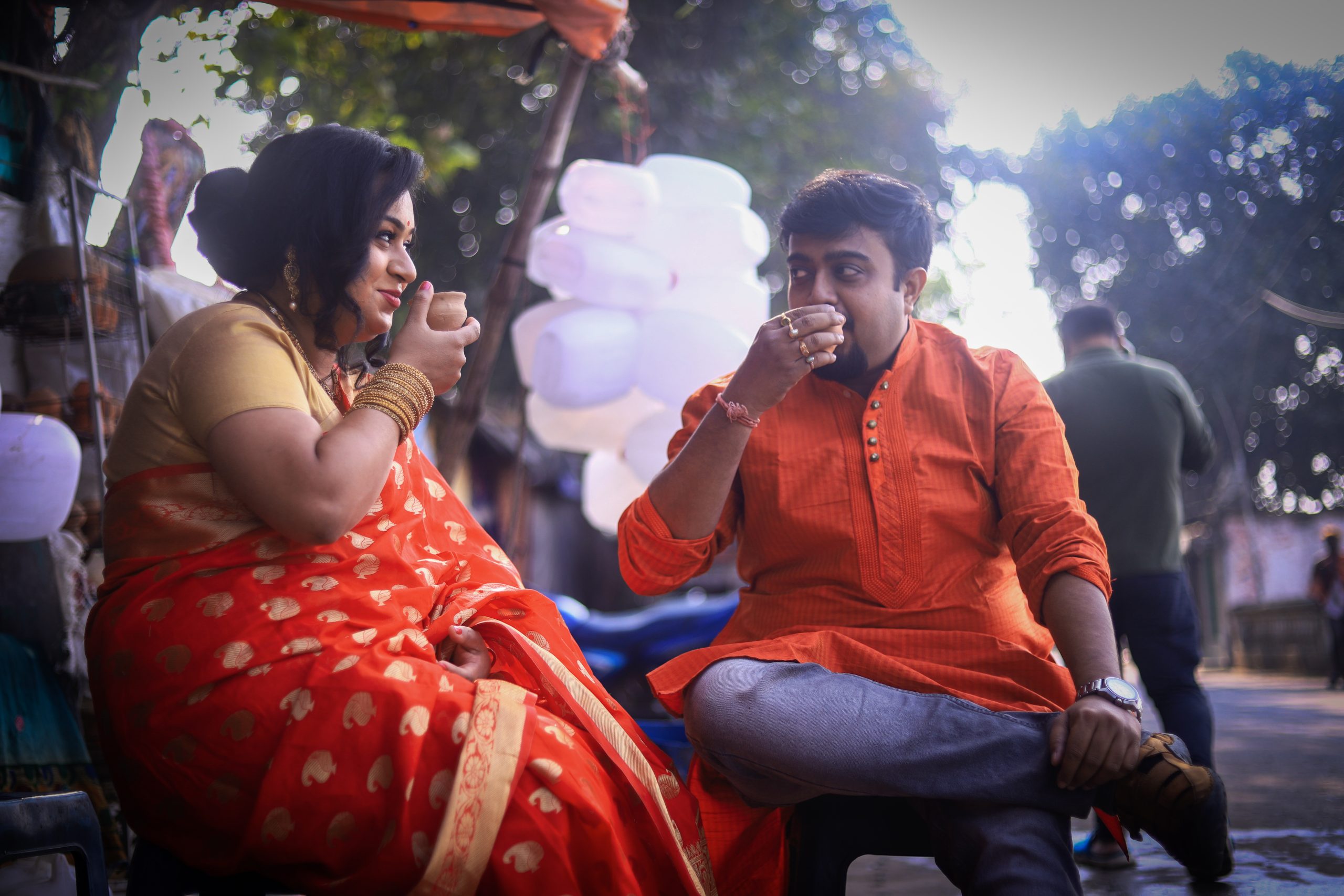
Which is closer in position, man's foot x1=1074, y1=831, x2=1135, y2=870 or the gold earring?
the gold earring

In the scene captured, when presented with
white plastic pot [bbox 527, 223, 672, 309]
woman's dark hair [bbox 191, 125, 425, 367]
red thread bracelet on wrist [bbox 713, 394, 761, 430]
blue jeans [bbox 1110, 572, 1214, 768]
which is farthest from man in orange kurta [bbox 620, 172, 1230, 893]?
white plastic pot [bbox 527, 223, 672, 309]

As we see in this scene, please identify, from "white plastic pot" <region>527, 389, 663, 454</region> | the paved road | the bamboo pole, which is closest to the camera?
the paved road

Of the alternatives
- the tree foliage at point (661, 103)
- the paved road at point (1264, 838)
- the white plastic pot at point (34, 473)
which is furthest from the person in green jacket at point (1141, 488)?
the tree foliage at point (661, 103)

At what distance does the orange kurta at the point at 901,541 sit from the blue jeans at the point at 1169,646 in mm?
1385

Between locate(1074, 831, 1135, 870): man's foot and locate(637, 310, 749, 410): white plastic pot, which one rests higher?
locate(637, 310, 749, 410): white plastic pot

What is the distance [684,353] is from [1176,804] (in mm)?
2423

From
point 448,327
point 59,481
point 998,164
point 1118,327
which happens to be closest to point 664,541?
point 448,327

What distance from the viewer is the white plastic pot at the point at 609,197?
3586 mm

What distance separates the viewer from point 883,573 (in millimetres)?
1751

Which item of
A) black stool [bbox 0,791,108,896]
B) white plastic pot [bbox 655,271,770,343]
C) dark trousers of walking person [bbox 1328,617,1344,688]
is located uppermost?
white plastic pot [bbox 655,271,770,343]

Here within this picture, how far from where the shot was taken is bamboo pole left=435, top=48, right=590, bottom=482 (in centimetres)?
365

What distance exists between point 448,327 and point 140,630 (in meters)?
0.65

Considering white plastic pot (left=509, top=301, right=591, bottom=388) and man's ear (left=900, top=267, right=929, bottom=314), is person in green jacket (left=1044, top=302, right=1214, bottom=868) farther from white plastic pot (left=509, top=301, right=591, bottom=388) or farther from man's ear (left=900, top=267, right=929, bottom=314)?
white plastic pot (left=509, top=301, right=591, bottom=388)

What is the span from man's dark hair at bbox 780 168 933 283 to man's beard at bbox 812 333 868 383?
0.64 ft
